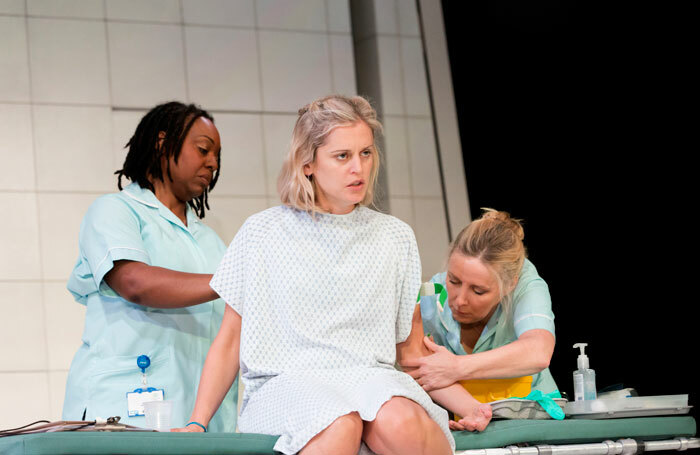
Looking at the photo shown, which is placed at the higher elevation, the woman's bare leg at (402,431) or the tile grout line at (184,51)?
the tile grout line at (184,51)

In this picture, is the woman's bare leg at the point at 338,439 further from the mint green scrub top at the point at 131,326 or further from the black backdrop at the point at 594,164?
the black backdrop at the point at 594,164

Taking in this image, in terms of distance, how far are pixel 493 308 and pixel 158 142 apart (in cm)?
124

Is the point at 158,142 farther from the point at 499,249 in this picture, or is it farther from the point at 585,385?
the point at 585,385

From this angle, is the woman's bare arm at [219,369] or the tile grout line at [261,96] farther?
the tile grout line at [261,96]

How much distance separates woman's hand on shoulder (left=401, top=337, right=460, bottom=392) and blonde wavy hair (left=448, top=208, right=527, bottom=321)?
0.36m

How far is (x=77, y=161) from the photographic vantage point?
3926mm

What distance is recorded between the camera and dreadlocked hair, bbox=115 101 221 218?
2.88 metres

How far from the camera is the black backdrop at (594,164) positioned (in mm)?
3480

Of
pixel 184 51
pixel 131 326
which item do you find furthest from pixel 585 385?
pixel 184 51

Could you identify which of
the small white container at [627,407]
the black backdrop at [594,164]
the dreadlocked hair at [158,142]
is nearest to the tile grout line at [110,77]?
the dreadlocked hair at [158,142]

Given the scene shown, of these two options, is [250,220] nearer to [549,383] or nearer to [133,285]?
[133,285]

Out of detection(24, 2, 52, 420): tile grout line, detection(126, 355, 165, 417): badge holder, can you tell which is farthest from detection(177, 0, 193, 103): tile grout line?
detection(126, 355, 165, 417): badge holder

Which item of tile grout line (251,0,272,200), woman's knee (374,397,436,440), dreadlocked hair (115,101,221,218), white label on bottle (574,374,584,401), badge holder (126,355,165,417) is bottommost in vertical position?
white label on bottle (574,374,584,401)

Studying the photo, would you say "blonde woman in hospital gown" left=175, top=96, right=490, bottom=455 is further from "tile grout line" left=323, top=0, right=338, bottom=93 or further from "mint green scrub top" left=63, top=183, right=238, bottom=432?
"tile grout line" left=323, top=0, right=338, bottom=93
